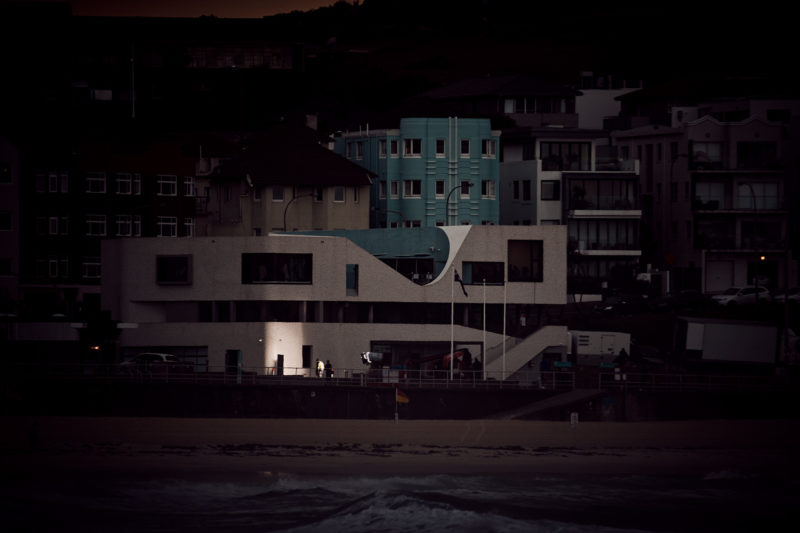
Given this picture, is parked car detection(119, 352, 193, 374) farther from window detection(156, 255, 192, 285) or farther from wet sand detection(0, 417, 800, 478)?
wet sand detection(0, 417, 800, 478)

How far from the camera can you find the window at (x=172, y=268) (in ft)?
286

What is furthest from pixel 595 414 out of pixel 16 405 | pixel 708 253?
pixel 708 253

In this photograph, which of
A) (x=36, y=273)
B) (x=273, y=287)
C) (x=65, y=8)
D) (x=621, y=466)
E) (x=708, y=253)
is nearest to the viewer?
(x=621, y=466)

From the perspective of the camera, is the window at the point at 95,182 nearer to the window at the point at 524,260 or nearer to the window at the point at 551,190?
the window at the point at 551,190

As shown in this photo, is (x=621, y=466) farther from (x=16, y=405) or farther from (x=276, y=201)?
(x=276, y=201)

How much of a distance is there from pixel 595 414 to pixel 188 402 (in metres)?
18.4

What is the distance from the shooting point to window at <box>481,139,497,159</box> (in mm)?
114562

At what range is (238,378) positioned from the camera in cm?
7938

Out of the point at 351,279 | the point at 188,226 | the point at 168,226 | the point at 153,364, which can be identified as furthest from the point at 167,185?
the point at 153,364

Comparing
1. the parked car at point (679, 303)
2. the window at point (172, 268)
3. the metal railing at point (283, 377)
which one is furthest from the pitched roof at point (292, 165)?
the metal railing at point (283, 377)

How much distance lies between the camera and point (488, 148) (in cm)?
11481

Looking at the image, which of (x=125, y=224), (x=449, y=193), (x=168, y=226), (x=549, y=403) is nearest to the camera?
(x=549, y=403)

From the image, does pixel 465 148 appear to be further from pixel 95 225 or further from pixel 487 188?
pixel 95 225

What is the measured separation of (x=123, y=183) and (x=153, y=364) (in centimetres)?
2890
